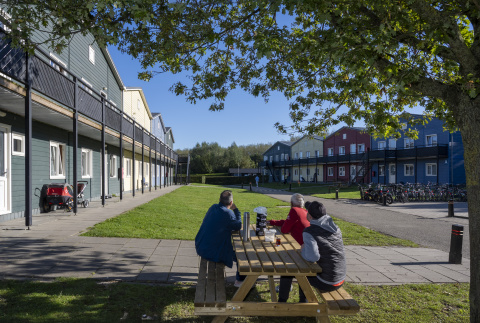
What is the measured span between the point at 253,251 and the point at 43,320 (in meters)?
2.31

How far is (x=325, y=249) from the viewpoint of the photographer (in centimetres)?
338

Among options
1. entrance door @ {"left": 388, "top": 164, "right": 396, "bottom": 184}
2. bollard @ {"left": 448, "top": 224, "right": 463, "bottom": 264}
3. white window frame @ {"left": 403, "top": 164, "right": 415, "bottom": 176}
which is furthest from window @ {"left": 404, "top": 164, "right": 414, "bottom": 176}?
bollard @ {"left": 448, "top": 224, "right": 463, "bottom": 264}

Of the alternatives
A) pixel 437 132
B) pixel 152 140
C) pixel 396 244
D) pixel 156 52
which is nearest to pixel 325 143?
pixel 437 132

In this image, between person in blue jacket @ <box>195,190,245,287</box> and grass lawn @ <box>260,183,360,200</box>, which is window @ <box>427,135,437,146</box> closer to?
grass lawn @ <box>260,183,360,200</box>

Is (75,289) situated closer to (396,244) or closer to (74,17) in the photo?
(74,17)

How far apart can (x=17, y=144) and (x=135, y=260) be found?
21.9 ft

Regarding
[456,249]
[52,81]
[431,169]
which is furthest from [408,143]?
[52,81]

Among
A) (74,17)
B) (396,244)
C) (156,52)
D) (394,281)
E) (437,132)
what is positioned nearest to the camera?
(74,17)

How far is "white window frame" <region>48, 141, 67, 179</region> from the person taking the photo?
11914mm

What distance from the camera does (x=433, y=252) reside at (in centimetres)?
730

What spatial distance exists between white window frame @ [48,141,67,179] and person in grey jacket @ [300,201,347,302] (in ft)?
36.4

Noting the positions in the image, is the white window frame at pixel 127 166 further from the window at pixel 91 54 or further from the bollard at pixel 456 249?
the bollard at pixel 456 249

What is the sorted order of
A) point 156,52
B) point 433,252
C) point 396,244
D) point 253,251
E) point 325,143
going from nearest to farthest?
1. point 253,251
2. point 156,52
3. point 433,252
4. point 396,244
5. point 325,143

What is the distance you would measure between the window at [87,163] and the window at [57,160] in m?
2.09
